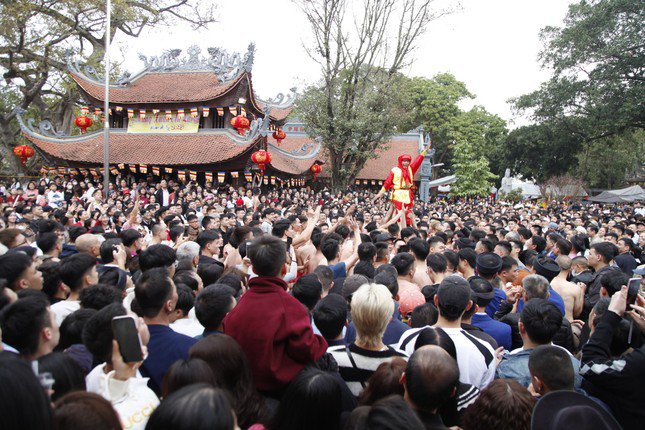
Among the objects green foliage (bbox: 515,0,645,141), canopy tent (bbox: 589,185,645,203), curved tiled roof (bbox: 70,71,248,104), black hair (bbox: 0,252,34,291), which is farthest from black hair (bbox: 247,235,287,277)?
canopy tent (bbox: 589,185,645,203)

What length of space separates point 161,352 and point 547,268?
4341 millimetres

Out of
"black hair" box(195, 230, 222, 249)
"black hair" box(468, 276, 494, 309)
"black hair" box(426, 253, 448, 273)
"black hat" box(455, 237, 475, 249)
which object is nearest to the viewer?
"black hair" box(468, 276, 494, 309)

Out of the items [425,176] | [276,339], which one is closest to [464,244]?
[276,339]

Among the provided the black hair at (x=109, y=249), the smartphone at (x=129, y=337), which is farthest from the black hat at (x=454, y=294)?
the black hair at (x=109, y=249)

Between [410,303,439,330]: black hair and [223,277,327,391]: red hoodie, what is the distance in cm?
116

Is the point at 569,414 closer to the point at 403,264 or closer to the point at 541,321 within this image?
the point at 541,321

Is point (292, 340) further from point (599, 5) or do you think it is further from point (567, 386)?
point (599, 5)

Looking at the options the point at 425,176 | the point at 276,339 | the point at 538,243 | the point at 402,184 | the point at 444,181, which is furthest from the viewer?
the point at 444,181

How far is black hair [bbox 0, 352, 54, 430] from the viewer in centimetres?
137

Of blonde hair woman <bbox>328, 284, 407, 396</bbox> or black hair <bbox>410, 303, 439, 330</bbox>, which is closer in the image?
blonde hair woman <bbox>328, 284, 407, 396</bbox>

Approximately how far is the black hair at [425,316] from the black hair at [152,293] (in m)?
1.83

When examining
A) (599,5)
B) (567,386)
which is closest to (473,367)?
(567,386)

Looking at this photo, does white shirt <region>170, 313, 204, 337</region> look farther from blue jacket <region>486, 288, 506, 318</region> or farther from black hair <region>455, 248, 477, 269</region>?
black hair <region>455, 248, 477, 269</region>

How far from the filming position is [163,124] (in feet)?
73.4
